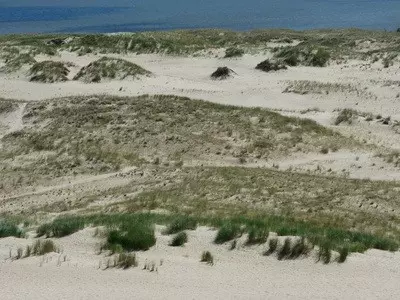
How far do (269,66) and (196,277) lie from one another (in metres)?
39.5

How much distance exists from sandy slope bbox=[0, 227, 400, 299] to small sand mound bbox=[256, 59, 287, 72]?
121ft

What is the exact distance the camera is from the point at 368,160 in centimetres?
2580

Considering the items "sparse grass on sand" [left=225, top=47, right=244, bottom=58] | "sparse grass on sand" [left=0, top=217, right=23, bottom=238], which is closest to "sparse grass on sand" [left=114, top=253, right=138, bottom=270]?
"sparse grass on sand" [left=0, top=217, right=23, bottom=238]

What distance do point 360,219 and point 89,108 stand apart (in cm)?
1912

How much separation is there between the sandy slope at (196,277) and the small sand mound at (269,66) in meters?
36.9

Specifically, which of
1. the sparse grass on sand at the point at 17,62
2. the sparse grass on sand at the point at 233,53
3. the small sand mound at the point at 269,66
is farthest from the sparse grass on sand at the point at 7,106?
the sparse grass on sand at the point at 233,53

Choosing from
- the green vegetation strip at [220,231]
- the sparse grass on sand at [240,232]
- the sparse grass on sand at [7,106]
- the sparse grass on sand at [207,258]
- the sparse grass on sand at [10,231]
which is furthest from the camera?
the sparse grass on sand at [7,106]

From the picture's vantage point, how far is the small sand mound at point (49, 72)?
42125 mm

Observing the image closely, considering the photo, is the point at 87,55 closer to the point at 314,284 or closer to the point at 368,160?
the point at 368,160

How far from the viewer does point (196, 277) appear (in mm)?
9922

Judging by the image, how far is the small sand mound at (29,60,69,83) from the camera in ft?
138

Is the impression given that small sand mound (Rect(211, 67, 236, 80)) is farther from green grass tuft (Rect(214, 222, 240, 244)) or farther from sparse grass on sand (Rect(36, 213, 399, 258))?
green grass tuft (Rect(214, 222, 240, 244))

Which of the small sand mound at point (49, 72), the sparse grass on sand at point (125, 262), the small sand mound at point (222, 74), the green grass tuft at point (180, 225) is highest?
the sparse grass on sand at point (125, 262)

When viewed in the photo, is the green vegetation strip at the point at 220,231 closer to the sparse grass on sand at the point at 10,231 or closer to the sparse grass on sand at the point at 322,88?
the sparse grass on sand at the point at 10,231
